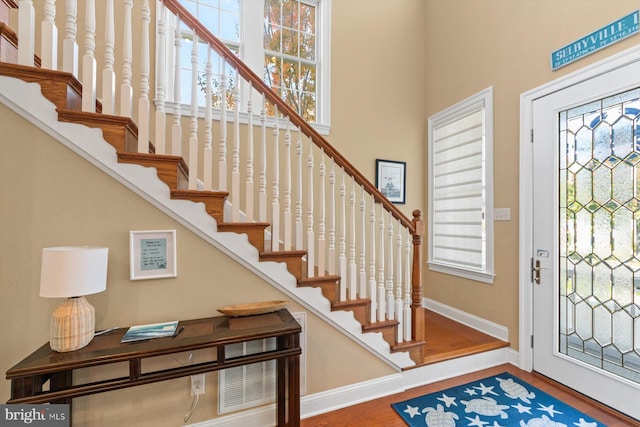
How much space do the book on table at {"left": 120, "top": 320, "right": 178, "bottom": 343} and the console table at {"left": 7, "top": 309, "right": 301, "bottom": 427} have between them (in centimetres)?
4

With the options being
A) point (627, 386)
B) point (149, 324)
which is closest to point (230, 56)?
point (149, 324)

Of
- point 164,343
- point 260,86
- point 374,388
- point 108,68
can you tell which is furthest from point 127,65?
point 374,388

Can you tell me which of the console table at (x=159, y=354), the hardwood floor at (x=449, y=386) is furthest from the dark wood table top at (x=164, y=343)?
the hardwood floor at (x=449, y=386)

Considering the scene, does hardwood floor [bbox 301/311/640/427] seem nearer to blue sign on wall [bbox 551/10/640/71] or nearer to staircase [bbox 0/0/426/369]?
staircase [bbox 0/0/426/369]

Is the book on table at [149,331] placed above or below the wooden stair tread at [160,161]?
below

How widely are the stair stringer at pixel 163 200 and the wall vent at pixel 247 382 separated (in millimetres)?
258

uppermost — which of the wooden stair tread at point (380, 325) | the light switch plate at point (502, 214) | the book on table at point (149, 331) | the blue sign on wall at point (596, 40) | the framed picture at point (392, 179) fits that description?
the blue sign on wall at point (596, 40)

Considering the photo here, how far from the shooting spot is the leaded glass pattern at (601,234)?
1.86 meters

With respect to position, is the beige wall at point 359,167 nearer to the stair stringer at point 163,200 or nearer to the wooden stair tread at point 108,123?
the stair stringer at point 163,200

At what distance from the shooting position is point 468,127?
312 centimetres

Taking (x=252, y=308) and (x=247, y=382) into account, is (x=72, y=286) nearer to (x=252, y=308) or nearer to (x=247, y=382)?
(x=252, y=308)

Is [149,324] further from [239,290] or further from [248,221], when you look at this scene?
[248,221]

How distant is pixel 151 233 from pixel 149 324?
1.63 ft

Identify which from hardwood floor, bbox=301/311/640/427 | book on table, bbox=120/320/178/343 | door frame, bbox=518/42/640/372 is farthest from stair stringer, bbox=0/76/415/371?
door frame, bbox=518/42/640/372
